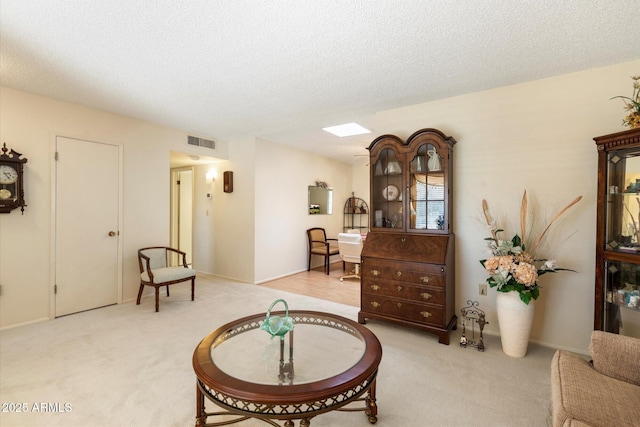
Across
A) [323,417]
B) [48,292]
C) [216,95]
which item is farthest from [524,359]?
[48,292]

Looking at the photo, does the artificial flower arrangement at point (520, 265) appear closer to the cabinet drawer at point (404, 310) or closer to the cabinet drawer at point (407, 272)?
the cabinet drawer at point (407, 272)

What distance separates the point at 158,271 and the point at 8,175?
1802 millimetres

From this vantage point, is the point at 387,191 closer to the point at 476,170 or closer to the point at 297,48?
the point at 476,170

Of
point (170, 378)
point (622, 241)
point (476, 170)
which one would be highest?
point (476, 170)

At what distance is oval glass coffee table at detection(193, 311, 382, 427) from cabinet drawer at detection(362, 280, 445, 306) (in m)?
1.07

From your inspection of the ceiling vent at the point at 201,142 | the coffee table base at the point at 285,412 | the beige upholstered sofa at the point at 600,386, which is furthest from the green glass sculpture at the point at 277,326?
the ceiling vent at the point at 201,142

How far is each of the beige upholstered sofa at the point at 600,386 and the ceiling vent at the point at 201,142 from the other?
16.8 ft

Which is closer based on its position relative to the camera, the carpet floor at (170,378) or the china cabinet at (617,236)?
the carpet floor at (170,378)

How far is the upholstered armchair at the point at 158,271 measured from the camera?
3.58 m

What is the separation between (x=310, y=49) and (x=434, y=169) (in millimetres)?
1750

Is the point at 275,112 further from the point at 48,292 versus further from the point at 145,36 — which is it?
the point at 48,292

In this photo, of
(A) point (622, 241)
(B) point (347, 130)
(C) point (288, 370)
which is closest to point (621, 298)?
(A) point (622, 241)

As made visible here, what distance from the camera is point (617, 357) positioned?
1.47 meters

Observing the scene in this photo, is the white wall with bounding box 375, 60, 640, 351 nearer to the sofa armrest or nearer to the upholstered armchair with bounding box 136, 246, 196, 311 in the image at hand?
the sofa armrest
